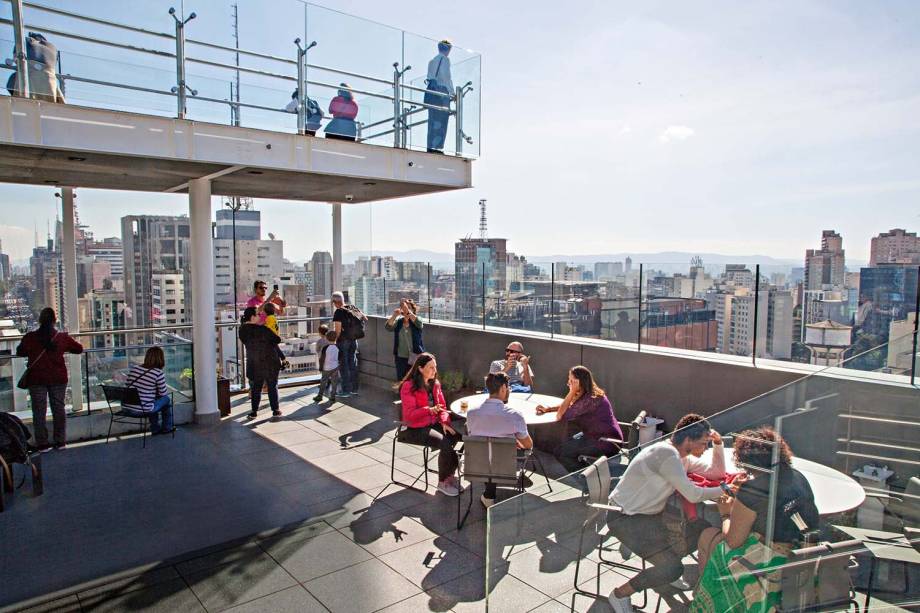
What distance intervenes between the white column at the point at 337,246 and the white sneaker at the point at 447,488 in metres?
7.53

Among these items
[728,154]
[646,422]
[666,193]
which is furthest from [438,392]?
[666,193]

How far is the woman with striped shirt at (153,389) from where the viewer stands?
26.9ft

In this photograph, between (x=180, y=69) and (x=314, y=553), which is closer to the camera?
(x=314, y=553)

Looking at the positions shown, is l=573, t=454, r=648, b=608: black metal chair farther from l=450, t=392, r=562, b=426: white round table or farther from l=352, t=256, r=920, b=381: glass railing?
l=352, t=256, r=920, b=381: glass railing

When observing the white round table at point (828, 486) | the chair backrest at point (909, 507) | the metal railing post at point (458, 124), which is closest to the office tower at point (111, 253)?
the metal railing post at point (458, 124)

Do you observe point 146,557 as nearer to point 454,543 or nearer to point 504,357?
point 454,543

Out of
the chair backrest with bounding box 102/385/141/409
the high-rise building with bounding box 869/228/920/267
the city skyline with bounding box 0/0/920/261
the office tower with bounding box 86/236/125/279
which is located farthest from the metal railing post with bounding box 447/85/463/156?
the high-rise building with bounding box 869/228/920/267

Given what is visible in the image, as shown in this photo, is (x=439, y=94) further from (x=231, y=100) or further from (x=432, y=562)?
(x=432, y=562)

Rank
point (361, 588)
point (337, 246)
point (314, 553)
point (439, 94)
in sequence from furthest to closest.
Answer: point (337, 246), point (439, 94), point (314, 553), point (361, 588)

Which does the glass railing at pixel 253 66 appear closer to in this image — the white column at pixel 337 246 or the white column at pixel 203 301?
the white column at pixel 203 301

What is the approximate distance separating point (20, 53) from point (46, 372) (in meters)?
3.93

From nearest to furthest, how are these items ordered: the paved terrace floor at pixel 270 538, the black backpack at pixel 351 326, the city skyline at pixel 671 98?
1. the paved terrace floor at pixel 270 538
2. the city skyline at pixel 671 98
3. the black backpack at pixel 351 326

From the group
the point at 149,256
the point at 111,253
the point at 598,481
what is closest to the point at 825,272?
the point at 598,481

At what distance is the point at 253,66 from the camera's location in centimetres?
874
